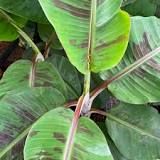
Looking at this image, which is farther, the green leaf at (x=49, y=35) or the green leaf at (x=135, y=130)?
the green leaf at (x=49, y=35)

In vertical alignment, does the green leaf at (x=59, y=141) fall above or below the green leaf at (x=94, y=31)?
below

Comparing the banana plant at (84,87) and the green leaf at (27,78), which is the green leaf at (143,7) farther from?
the green leaf at (27,78)

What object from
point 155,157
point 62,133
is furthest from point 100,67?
point 155,157

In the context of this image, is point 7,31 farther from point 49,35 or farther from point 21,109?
point 21,109

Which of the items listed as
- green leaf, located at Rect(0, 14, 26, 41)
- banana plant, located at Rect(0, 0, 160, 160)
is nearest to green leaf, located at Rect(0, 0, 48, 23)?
banana plant, located at Rect(0, 0, 160, 160)

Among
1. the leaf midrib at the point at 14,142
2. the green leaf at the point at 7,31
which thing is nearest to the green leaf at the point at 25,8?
the green leaf at the point at 7,31

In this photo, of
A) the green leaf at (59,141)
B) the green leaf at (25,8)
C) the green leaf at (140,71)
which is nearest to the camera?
the green leaf at (59,141)

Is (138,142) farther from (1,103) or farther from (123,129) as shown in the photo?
(1,103)

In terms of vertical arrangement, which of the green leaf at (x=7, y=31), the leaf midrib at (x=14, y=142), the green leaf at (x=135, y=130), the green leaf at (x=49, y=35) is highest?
the green leaf at (x=7, y=31)
